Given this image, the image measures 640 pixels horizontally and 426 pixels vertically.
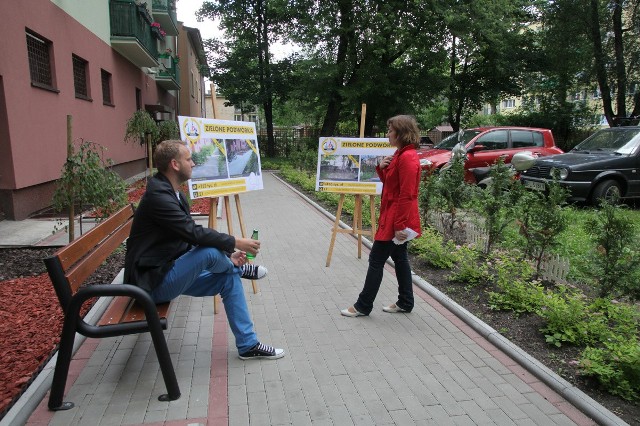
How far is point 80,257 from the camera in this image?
3184 mm

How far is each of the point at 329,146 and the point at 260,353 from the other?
3.51 metres

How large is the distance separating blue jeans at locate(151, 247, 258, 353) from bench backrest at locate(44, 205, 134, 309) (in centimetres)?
52

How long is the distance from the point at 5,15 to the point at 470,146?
1094 cm

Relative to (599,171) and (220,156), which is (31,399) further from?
(599,171)

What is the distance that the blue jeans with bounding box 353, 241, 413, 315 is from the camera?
4262mm

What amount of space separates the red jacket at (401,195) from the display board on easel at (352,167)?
6.29 ft

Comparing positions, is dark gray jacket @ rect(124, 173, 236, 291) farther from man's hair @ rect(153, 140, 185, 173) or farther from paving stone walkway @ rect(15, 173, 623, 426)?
paving stone walkway @ rect(15, 173, 623, 426)

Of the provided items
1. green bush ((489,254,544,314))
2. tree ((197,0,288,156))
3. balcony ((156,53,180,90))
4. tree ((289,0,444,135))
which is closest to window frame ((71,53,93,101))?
balcony ((156,53,180,90))

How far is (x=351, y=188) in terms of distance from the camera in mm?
6227

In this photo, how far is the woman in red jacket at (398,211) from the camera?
4020 mm

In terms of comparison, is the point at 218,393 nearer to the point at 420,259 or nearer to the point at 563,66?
the point at 420,259

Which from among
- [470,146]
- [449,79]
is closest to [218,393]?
[470,146]

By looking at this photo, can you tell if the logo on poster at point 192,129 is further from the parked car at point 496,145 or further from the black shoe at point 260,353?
the parked car at point 496,145

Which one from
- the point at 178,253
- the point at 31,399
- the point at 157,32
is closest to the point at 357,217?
the point at 178,253
